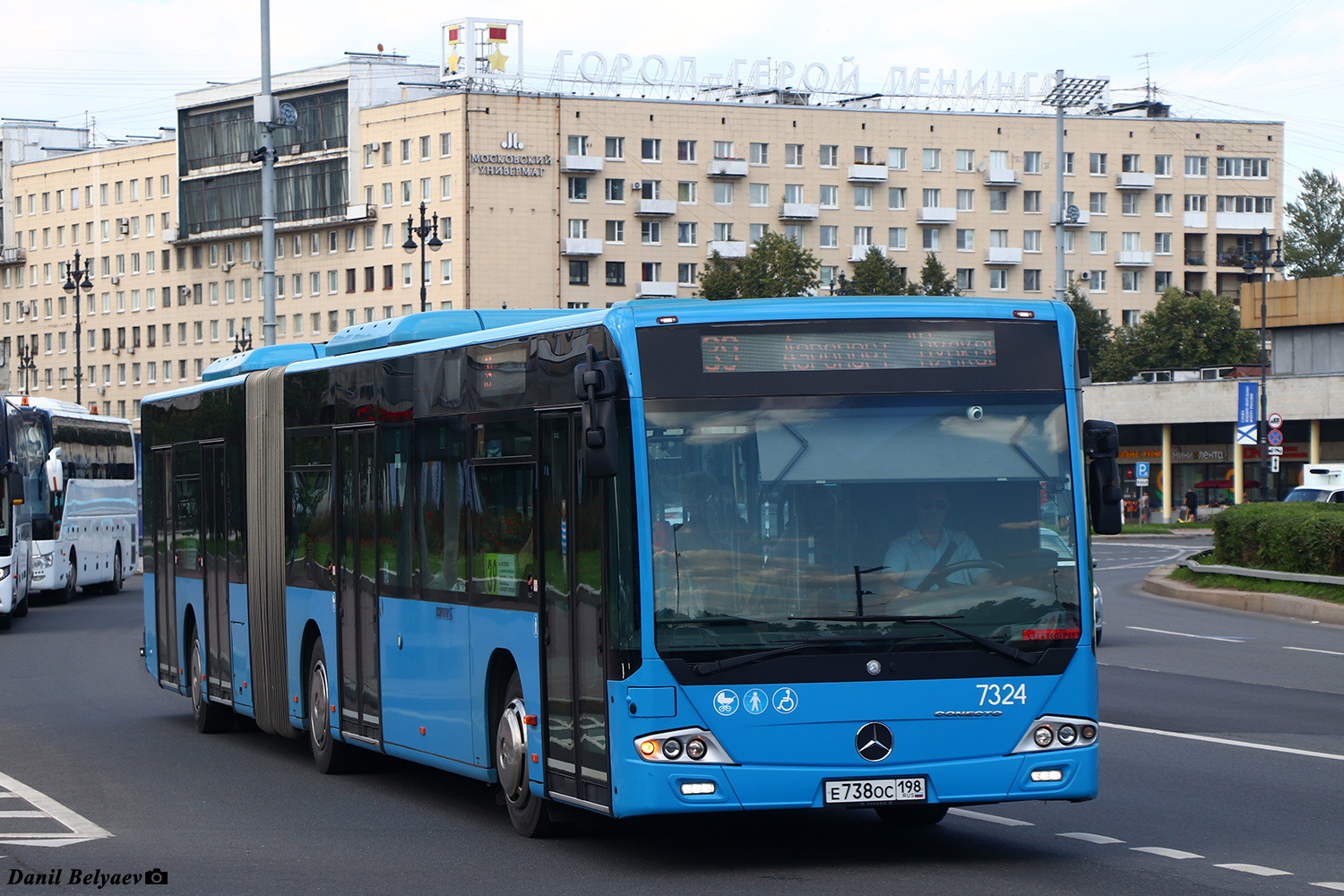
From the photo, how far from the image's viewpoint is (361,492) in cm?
1289

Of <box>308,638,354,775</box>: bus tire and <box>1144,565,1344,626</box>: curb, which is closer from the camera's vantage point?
<box>308,638,354,775</box>: bus tire

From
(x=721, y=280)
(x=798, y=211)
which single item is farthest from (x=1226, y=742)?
(x=798, y=211)

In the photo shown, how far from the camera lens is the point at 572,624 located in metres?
9.58

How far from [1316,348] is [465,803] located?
68.2m

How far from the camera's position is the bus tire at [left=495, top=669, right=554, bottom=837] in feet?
33.7

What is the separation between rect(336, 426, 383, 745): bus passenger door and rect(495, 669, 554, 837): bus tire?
210 cm

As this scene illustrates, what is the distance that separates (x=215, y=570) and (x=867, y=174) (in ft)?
346

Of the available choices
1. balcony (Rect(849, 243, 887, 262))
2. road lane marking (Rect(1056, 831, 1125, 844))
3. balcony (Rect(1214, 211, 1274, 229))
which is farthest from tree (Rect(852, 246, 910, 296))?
road lane marking (Rect(1056, 831, 1125, 844))

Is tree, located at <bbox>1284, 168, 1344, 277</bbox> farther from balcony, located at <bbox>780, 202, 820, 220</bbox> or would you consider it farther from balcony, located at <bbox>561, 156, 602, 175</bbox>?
balcony, located at <bbox>561, 156, 602, 175</bbox>

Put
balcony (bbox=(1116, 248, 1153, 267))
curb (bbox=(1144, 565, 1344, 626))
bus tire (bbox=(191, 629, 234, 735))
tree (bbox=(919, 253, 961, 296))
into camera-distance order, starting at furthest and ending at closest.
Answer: balcony (bbox=(1116, 248, 1153, 267)) → tree (bbox=(919, 253, 961, 296)) → curb (bbox=(1144, 565, 1344, 626)) → bus tire (bbox=(191, 629, 234, 735))

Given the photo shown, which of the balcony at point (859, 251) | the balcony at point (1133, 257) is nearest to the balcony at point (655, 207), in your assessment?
the balcony at point (859, 251)

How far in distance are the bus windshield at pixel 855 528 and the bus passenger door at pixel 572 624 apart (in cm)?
48

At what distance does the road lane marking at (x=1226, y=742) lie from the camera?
13.8 m

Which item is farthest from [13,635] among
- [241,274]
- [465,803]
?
[241,274]
